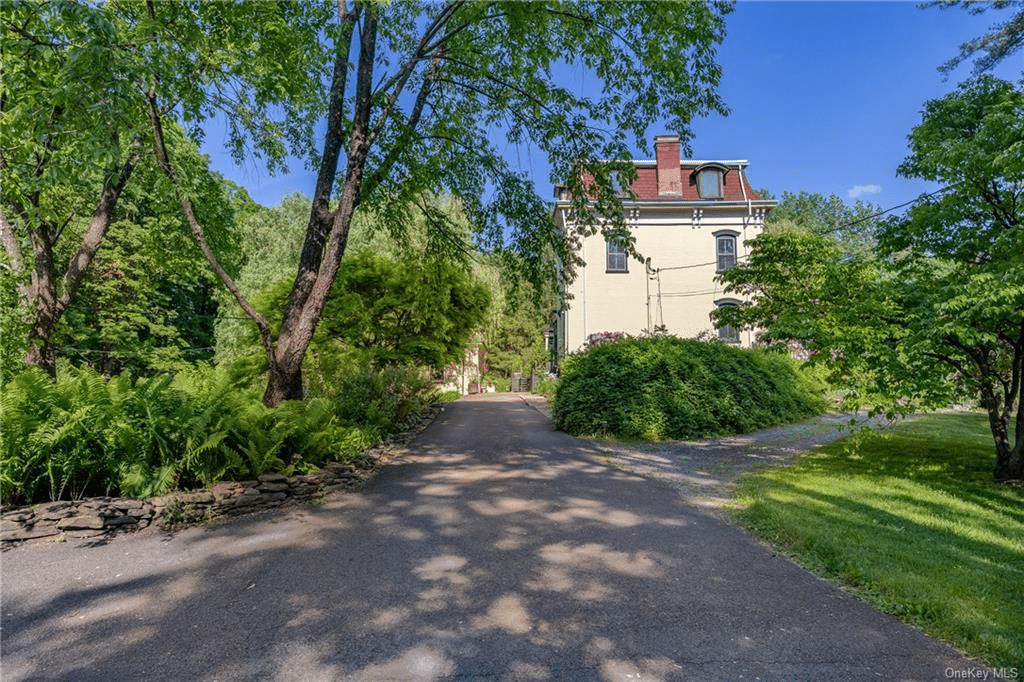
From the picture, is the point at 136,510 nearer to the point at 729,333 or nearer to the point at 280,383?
the point at 280,383

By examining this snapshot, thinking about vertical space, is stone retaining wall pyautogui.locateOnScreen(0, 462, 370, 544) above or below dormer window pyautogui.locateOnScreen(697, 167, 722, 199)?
below

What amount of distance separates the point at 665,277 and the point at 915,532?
746 inches

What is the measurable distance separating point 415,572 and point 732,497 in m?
4.19

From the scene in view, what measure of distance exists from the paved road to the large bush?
571cm

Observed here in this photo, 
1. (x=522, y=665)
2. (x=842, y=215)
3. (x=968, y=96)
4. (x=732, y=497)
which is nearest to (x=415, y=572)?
(x=522, y=665)

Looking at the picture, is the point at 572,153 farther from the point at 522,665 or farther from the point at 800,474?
the point at 522,665

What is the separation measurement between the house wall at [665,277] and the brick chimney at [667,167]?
1193 mm

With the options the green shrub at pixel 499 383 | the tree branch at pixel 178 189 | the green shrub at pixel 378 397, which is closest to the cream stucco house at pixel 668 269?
the green shrub at pixel 378 397

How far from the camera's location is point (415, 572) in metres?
4.21

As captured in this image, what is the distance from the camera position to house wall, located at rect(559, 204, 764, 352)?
23.0m


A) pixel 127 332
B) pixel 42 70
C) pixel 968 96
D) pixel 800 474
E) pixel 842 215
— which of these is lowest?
pixel 800 474

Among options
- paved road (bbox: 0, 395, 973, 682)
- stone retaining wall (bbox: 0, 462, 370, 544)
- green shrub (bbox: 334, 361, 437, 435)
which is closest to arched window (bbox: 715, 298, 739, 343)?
green shrub (bbox: 334, 361, 437, 435)

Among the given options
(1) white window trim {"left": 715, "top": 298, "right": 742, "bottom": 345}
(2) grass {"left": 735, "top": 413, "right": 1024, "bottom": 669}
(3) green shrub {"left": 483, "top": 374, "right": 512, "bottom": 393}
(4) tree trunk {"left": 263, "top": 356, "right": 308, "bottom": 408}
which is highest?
(1) white window trim {"left": 715, "top": 298, "right": 742, "bottom": 345}

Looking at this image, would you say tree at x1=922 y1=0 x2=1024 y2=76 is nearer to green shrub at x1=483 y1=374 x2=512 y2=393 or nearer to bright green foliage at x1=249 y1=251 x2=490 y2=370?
bright green foliage at x1=249 y1=251 x2=490 y2=370
